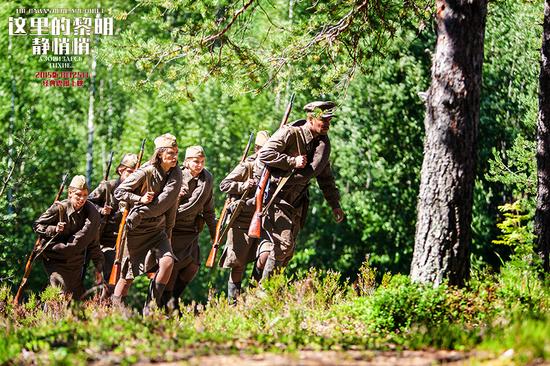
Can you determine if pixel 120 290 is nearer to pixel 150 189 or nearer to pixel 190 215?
pixel 150 189

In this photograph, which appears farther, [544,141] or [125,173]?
[125,173]

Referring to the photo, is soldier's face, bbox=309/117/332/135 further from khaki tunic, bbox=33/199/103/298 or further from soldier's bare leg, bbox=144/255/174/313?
khaki tunic, bbox=33/199/103/298

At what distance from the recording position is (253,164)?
14.4 metres

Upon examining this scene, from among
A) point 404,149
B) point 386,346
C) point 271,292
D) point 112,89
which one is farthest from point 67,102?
point 386,346

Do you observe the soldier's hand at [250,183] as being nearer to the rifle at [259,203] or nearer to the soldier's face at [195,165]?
the soldier's face at [195,165]

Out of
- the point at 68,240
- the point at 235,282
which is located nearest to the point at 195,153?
the point at 235,282

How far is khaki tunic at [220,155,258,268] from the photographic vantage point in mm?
14367

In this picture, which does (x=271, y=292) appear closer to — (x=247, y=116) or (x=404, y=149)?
(x=404, y=149)

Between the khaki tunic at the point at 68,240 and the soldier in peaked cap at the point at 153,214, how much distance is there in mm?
2118

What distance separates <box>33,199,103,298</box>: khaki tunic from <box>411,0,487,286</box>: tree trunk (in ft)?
20.0

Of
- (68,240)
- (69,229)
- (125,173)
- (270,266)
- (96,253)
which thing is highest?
(125,173)

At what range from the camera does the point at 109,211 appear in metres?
15.7

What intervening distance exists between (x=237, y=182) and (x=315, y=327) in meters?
4.75

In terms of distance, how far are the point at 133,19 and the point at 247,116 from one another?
19.1 ft
